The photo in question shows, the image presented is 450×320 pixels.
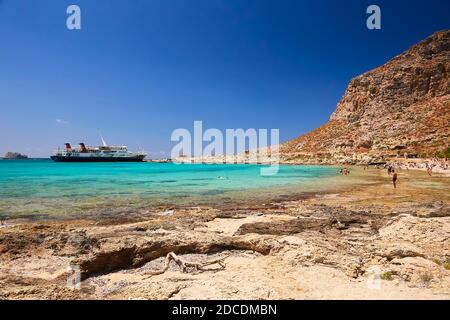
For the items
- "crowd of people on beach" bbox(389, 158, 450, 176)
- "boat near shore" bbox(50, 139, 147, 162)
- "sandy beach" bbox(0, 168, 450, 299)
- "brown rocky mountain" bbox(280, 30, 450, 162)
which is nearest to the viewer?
"sandy beach" bbox(0, 168, 450, 299)

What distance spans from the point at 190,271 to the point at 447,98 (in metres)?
105

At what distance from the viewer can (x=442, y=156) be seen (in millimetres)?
57312

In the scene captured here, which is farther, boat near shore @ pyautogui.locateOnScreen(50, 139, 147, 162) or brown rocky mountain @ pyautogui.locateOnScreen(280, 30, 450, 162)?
boat near shore @ pyautogui.locateOnScreen(50, 139, 147, 162)

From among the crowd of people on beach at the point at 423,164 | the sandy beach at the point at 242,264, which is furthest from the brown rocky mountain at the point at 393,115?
the sandy beach at the point at 242,264

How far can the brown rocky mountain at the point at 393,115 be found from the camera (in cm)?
7594

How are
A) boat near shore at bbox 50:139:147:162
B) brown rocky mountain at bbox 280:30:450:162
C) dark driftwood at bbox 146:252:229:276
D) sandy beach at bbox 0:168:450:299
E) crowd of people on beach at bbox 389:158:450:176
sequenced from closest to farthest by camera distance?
sandy beach at bbox 0:168:450:299
dark driftwood at bbox 146:252:229:276
crowd of people on beach at bbox 389:158:450:176
brown rocky mountain at bbox 280:30:450:162
boat near shore at bbox 50:139:147:162

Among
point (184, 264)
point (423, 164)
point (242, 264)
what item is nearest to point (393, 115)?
point (423, 164)

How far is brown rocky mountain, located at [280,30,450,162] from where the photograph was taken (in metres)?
75.9

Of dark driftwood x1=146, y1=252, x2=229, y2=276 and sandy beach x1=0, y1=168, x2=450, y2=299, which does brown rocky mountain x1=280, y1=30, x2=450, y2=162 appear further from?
dark driftwood x1=146, y1=252, x2=229, y2=276

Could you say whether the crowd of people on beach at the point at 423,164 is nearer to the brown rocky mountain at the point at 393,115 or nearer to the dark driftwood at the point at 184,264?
the brown rocky mountain at the point at 393,115

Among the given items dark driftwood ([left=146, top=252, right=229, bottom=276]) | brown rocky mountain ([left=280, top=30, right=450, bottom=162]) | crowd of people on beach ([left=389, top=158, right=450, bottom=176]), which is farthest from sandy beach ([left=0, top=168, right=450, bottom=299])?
brown rocky mountain ([left=280, top=30, right=450, bottom=162])

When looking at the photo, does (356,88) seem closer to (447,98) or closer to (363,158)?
(447,98)

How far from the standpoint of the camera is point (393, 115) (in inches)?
3607
